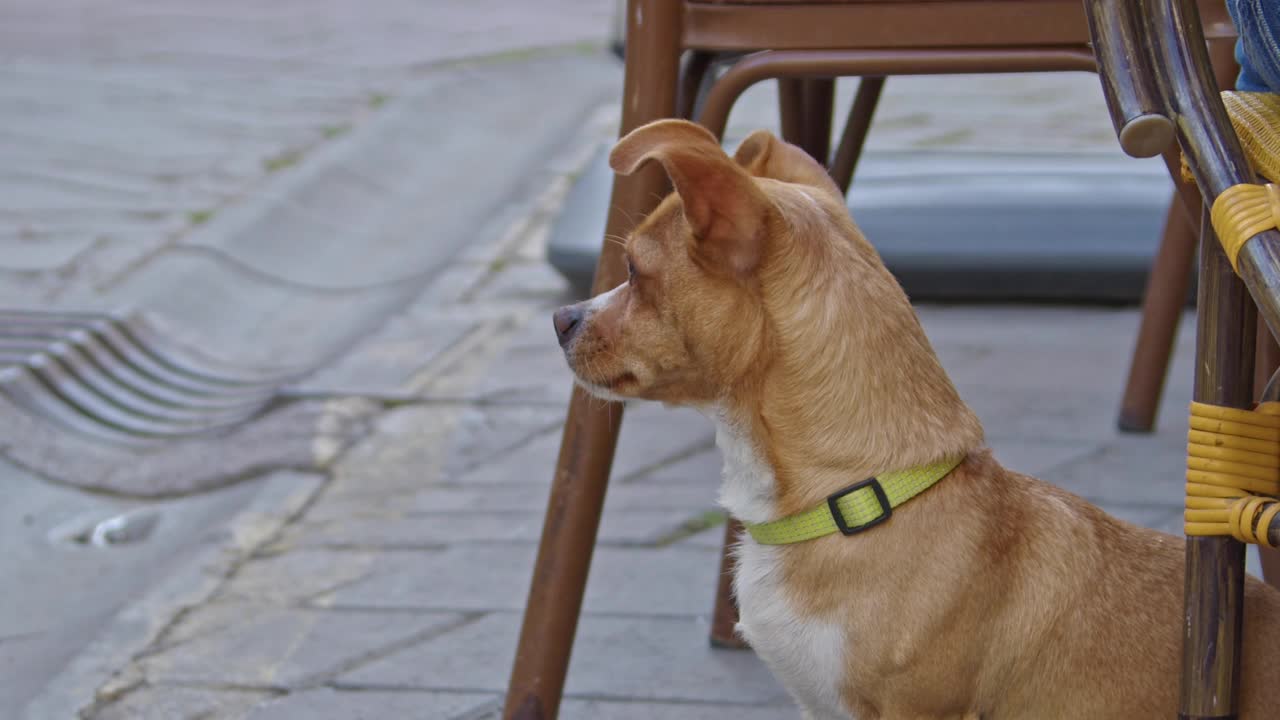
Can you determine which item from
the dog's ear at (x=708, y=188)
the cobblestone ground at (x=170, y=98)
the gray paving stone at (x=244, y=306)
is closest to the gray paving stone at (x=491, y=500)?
the gray paving stone at (x=244, y=306)

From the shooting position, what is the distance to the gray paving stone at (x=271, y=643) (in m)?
2.59

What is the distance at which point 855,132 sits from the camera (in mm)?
2648

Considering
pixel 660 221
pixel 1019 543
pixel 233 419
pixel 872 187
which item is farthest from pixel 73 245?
pixel 1019 543

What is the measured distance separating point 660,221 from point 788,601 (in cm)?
51

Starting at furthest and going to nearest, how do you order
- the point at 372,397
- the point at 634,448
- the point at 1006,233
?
the point at 1006,233 → the point at 372,397 → the point at 634,448

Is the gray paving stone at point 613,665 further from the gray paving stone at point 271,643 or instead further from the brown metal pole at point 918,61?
the brown metal pole at point 918,61

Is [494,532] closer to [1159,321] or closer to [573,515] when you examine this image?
[573,515]

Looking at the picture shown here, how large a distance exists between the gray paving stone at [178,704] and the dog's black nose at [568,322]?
Result: 0.94 meters

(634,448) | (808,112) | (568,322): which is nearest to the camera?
(568,322)

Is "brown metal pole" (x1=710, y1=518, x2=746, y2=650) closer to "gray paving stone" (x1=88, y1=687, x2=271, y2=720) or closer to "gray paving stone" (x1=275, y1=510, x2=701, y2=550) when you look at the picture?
"gray paving stone" (x1=275, y1=510, x2=701, y2=550)

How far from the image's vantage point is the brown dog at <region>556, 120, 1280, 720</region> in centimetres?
179

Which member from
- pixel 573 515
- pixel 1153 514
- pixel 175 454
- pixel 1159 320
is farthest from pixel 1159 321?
pixel 175 454

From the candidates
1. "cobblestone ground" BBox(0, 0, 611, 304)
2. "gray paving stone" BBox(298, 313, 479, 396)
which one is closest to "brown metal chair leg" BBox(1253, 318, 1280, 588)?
"gray paving stone" BBox(298, 313, 479, 396)

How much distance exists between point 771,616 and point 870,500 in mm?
197
